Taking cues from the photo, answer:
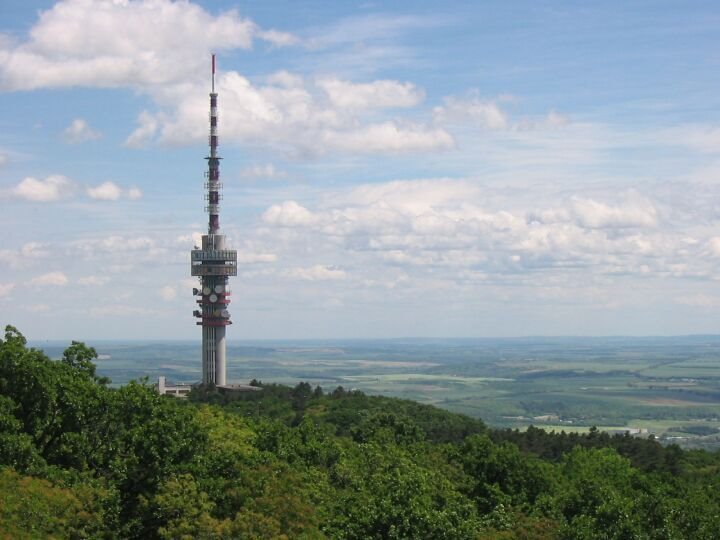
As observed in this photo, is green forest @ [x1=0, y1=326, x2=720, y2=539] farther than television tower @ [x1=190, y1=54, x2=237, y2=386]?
No

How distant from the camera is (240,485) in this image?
5438 cm

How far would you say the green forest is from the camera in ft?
164

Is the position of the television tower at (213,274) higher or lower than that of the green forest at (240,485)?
higher

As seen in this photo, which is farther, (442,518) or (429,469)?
(429,469)

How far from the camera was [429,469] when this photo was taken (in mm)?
65625

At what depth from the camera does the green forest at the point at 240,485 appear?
4991cm

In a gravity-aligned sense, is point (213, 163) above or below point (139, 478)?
above

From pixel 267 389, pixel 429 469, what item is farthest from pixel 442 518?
pixel 267 389

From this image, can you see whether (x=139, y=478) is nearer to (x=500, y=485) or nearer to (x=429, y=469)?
(x=429, y=469)

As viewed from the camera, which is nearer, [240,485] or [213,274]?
[240,485]

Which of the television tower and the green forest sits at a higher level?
the television tower

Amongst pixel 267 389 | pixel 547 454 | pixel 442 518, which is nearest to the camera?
pixel 442 518

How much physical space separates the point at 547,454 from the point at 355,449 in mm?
42675

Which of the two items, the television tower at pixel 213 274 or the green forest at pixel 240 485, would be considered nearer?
the green forest at pixel 240 485
